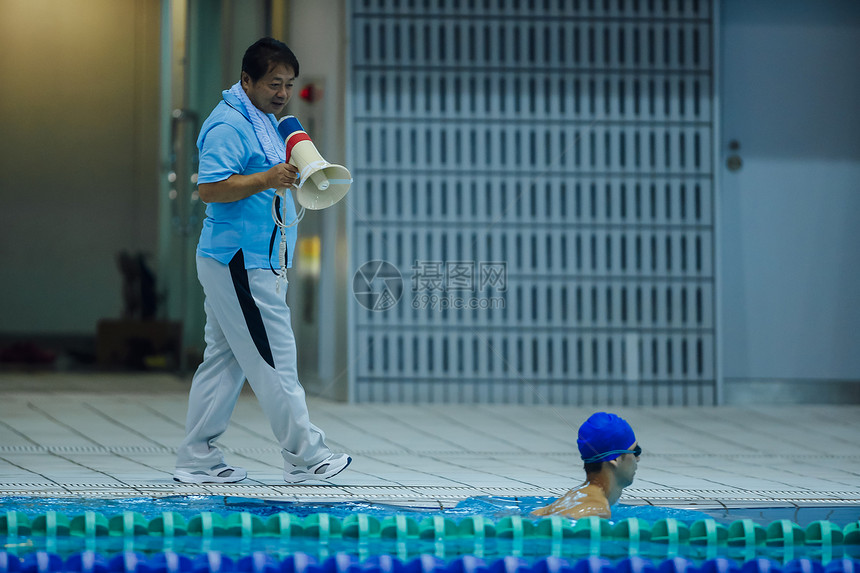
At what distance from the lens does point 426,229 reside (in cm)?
631

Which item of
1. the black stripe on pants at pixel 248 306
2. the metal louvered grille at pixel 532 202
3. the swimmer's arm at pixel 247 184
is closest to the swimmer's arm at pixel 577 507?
the black stripe on pants at pixel 248 306

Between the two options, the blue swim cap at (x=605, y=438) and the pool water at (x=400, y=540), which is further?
the blue swim cap at (x=605, y=438)

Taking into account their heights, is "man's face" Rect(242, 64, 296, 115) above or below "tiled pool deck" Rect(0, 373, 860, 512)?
above

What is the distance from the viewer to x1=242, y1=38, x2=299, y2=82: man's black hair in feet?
11.4

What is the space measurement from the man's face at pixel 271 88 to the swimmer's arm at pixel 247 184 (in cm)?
28

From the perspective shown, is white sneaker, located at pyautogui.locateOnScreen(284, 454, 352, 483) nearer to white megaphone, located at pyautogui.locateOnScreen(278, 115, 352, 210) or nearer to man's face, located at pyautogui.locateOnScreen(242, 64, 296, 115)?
white megaphone, located at pyautogui.locateOnScreen(278, 115, 352, 210)

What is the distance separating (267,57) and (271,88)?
0.11 metres

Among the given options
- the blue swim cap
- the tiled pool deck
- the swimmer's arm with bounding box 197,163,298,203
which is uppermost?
the swimmer's arm with bounding box 197,163,298,203

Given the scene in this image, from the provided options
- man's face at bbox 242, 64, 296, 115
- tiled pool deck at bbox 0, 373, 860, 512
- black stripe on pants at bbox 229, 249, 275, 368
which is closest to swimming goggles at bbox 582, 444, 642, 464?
tiled pool deck at bbox 0, 373, 860, 512

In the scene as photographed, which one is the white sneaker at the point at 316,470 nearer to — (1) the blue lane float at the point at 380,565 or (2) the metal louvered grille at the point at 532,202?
(1) the blue lane float at the point at 380,565

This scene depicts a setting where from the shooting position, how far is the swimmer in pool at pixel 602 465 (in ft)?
10.0

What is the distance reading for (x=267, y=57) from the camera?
348 cm

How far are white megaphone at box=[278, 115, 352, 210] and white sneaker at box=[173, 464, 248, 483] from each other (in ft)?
3.23

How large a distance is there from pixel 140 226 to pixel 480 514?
417 centimetres
